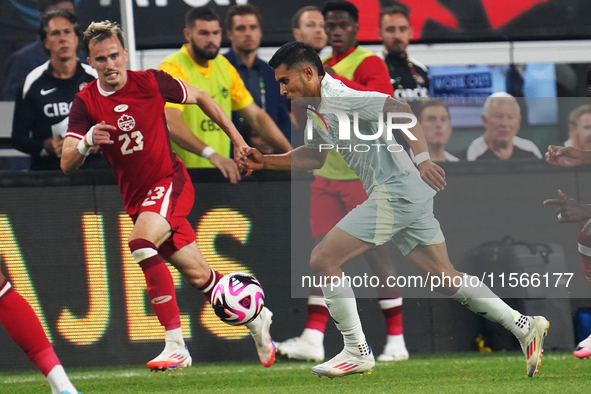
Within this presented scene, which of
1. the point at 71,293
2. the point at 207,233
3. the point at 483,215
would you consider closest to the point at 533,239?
the point at 483,215

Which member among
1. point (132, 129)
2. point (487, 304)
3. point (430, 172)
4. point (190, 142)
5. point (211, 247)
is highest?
point (132, 129)

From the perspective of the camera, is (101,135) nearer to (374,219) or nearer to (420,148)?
(374,219)

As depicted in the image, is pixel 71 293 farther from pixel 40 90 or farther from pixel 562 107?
pixel 562 107

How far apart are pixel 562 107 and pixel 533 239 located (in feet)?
6.29

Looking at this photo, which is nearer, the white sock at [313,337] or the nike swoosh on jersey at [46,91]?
the white sock at [313,337]

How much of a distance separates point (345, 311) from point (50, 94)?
3.39 metres

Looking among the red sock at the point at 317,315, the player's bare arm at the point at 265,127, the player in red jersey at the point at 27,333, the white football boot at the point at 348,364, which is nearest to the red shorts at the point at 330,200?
the player's bare arm at the point at 265,127

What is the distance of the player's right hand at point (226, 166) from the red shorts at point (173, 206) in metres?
0.51

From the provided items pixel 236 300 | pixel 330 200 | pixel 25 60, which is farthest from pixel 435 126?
pixel 25 60

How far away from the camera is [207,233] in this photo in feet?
25.4

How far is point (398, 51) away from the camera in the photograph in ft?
29.5

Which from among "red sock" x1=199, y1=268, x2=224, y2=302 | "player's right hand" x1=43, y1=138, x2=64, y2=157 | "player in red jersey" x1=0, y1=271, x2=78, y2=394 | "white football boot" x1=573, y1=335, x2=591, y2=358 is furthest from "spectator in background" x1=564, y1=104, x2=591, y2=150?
"player in red jersey" x1=0, y1=271, x2=78, y2=394

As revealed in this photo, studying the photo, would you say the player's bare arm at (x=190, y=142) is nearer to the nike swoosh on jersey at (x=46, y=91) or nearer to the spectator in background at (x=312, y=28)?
the nike swoosh on jersey at (x=46, y=91)

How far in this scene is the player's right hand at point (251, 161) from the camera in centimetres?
A: 657
